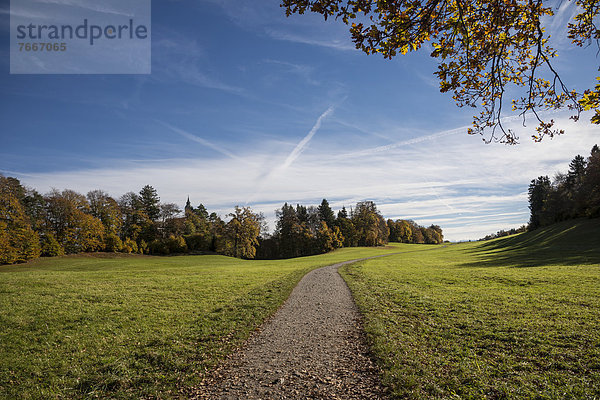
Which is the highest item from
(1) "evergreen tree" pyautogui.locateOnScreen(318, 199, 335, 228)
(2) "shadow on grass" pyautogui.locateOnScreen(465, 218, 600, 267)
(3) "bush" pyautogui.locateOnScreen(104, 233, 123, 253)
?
(1) "evergreen tree" pyautogui.locateOnScreen(318, 199, 335, 228)

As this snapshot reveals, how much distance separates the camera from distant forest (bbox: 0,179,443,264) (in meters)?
38.3

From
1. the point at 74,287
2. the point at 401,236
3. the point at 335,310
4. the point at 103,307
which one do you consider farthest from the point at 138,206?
the point at 401,236

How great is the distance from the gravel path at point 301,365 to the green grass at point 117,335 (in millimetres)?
671

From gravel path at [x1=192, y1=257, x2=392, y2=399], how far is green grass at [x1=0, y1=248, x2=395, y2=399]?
26.4 inches

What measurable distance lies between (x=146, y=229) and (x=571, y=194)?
9236cm

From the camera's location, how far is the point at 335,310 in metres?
11.3

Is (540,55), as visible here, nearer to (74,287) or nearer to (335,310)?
(335,310)

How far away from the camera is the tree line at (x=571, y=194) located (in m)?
41.2

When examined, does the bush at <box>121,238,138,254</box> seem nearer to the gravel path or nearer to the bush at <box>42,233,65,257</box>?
the bush at <box>42,233,65,257</box>

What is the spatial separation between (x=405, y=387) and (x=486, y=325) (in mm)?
5203

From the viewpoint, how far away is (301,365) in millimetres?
6293

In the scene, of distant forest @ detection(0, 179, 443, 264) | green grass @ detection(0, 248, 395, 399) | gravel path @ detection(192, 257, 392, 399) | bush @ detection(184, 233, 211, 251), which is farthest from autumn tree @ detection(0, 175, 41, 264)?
gravel path @ detection(192, 257, 392, 399)

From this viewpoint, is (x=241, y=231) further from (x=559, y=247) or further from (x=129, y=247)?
(x=559, y=247)

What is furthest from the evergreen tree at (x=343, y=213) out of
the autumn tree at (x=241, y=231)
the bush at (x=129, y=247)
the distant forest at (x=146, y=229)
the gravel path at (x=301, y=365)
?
the gravel path at (x=301, y=365)
